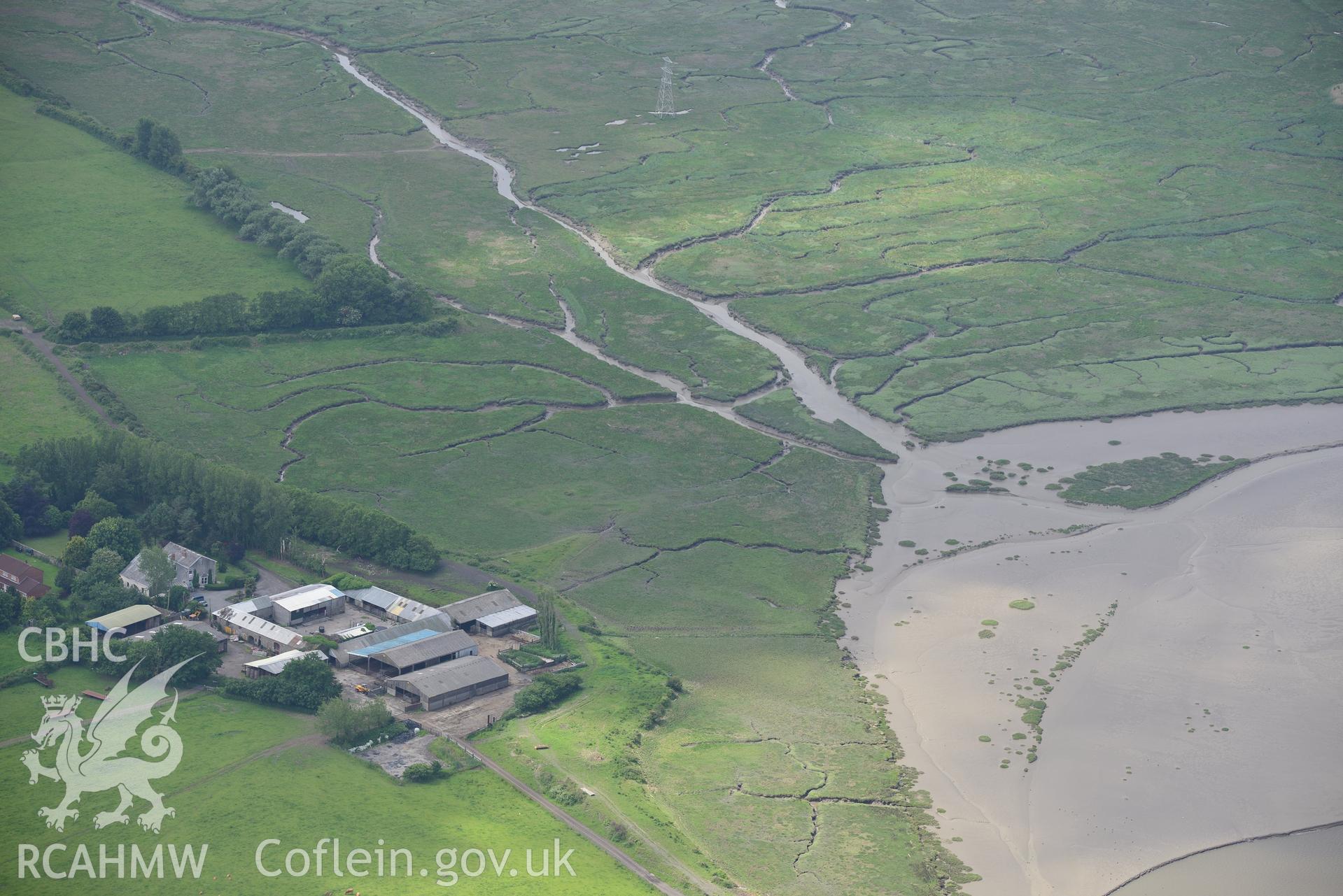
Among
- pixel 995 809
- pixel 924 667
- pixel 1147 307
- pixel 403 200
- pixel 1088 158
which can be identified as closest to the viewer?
pixel 995 809

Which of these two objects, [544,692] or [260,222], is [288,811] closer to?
[544,692]

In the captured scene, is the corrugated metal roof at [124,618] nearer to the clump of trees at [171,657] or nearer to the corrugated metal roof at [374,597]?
the clump of trees at [171,657]

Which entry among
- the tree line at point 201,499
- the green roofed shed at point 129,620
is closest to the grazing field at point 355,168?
the tree line at point 201,499

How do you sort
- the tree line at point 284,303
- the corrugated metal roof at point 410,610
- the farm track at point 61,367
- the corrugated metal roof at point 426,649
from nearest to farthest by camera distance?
the corrugated metal roof at point 426,649
the corrugated metal roof at point 410,610
the farm track at point 61,367
the tree line at point 284,303

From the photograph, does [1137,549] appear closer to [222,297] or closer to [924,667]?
[924,667]

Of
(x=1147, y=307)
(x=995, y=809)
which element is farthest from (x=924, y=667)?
(x=1147, y=307)

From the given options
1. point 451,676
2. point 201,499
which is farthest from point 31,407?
point 451,676
